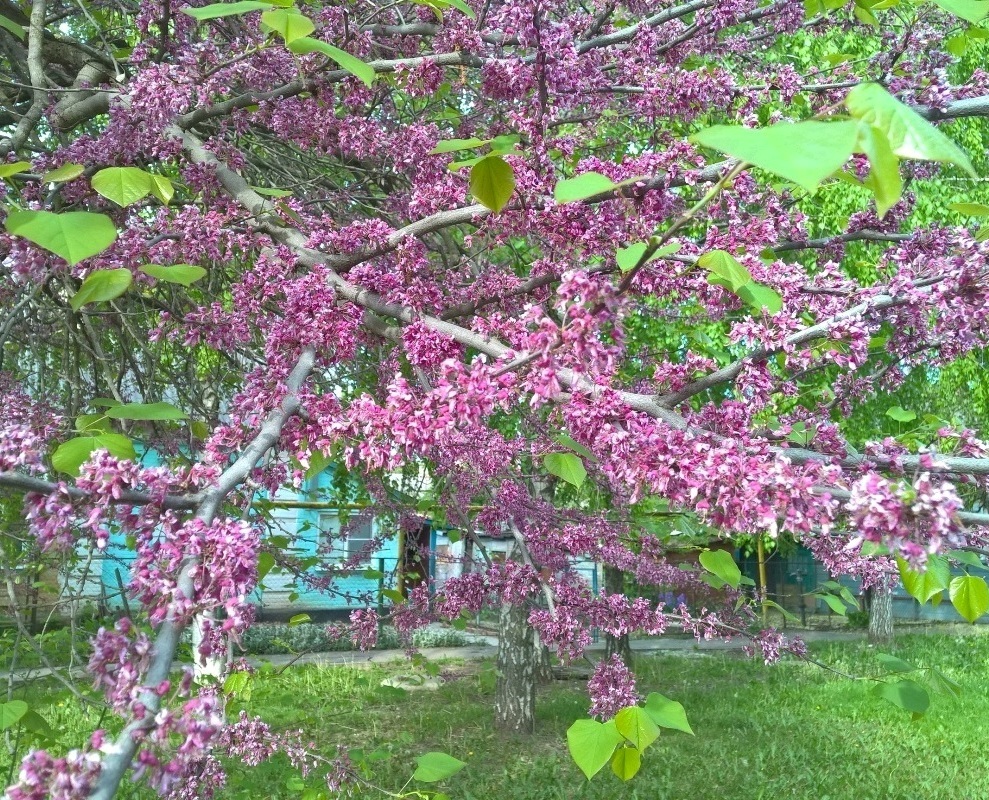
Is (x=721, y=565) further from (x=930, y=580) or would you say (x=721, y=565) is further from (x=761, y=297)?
(x=761, y=297)

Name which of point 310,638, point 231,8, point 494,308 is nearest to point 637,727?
point 494,308

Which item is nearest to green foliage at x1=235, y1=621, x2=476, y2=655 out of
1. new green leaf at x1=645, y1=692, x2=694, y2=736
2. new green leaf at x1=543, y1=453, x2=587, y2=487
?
new green leaf at x1=543, y1=453, x2=587, y2=487

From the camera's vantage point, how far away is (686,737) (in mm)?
7586

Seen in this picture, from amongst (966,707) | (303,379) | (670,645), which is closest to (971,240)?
(303,379)

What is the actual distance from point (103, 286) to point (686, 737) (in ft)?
23.6

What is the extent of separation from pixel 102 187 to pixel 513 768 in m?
5.90

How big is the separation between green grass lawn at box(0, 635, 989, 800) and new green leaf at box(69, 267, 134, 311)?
2341mm

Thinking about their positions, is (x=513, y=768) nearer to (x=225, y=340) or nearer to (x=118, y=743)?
(x=225, y=340)

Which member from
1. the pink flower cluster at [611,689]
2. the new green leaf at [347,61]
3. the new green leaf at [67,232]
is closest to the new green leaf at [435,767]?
the pink flower cluster at [611,689]

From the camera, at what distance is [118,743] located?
3.18 ft

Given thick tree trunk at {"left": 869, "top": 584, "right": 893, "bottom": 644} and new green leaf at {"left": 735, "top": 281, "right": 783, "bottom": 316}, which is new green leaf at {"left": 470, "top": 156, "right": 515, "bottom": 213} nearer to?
new green leaf at {"left": 735, "top": 281, "right": 783, "bottom": 316}

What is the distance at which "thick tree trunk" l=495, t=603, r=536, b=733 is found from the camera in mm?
7828

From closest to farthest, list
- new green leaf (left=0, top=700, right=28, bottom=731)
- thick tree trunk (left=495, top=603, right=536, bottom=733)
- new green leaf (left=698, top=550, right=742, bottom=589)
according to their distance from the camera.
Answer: new green leaf (left=0, top=700, right=28, bottom=731) → new green leaf (left=698, top=550, right=742, bottom=589) → thick tree trunk (left=495, top=603, right=536, bottom=733)

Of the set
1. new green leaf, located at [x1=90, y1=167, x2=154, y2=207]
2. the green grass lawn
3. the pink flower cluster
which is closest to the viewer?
new green leaf, located at [x1=90, y1=167, x2=154, y2=207]
